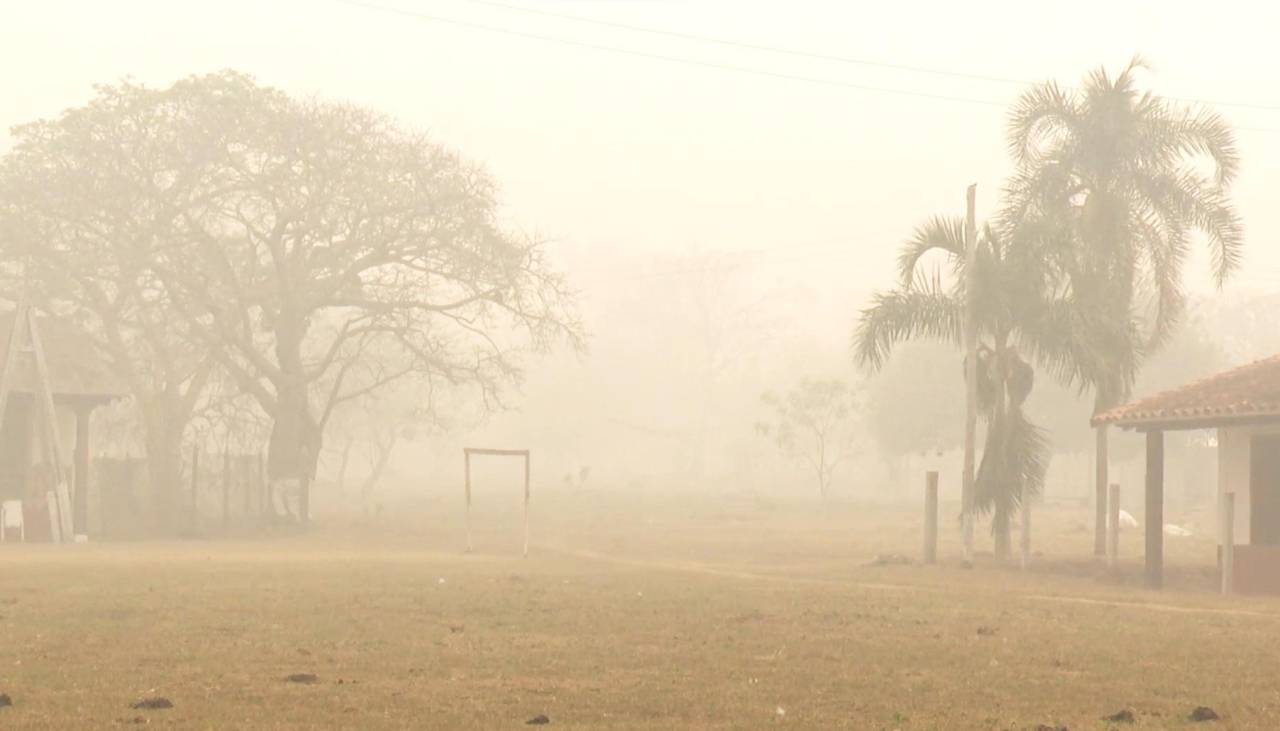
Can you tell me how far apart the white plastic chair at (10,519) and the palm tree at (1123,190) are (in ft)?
81.1

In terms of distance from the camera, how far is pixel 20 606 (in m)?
19.8

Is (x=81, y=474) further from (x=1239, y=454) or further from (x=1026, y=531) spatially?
(x=1239, y=454)

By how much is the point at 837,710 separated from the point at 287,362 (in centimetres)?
3898

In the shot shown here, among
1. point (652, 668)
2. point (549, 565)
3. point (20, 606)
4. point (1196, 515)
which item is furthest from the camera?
point (1196, 515)

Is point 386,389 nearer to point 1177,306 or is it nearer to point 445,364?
point 445,364

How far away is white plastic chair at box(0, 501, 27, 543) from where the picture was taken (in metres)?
40.4

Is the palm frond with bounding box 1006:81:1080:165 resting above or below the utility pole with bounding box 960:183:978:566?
above

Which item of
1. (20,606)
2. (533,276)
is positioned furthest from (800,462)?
(20,606)

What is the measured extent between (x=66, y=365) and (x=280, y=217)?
303 inches

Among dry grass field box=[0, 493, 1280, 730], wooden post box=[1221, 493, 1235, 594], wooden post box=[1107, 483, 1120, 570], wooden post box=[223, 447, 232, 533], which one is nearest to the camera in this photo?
dry grass field box=[0, 493, 1280, 730]

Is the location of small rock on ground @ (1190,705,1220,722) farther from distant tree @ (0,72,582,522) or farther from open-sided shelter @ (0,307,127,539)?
distant tree @ (0,72,582,522)

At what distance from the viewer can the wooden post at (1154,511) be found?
2853 cm

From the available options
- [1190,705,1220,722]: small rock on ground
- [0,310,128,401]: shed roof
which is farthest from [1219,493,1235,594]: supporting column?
[0,310,128,401]: shed roof

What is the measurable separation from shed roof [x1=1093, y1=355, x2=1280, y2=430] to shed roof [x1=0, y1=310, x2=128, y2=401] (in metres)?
26.7
